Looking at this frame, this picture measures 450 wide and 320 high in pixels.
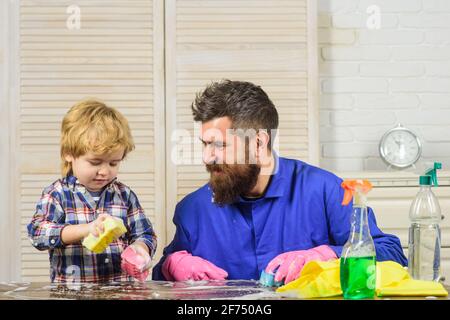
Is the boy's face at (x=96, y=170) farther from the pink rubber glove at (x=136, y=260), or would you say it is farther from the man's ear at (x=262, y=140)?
the man's ear at (x=262, y=140)

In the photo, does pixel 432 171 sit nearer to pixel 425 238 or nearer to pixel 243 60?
pixel 425 238

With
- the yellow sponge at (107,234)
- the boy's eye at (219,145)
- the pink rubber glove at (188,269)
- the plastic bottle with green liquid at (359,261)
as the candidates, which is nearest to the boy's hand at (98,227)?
the yellow sponge at (107,234)

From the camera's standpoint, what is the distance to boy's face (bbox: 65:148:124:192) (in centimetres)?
A: 183

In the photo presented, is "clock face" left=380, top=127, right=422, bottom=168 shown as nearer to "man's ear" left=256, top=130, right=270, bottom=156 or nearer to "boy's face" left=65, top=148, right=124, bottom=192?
"man's ear" left=256, top=130, right=270, bottom=156

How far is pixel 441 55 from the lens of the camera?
9.26 ft

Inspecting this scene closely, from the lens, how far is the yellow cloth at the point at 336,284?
1.35m

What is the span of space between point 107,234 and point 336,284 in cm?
43

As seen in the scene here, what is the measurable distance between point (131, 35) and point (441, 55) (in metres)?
1.10

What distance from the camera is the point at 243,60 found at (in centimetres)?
267

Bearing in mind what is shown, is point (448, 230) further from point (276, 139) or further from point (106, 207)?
point (106, 207)

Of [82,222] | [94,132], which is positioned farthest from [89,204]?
[94,132]

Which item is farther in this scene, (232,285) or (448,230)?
(448,230)
